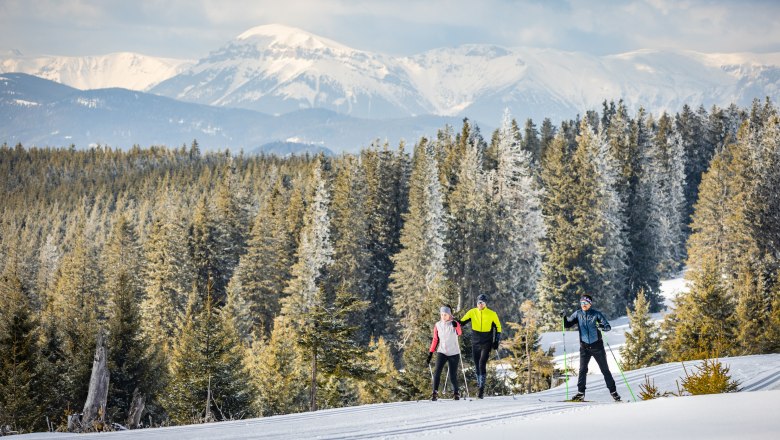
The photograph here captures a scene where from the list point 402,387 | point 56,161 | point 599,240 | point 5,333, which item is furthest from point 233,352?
point 56,161

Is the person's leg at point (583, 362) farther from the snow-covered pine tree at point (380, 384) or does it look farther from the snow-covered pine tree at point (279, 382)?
the snow-covered pine tree at point (279, 382)

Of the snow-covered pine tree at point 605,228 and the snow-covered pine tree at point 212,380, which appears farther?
the snow-covered pine tree at point 605,228

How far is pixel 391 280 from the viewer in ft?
175

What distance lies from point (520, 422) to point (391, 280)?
140 ft

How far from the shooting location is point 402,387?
25.0 metres

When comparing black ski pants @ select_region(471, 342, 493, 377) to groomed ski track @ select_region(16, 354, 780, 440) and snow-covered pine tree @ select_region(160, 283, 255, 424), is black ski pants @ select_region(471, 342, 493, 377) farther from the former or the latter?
snow-covered pine tree @ select_region(160, 283, 255, 424)

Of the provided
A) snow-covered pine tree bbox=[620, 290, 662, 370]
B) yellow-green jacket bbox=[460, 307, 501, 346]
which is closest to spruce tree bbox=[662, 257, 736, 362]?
snow-covered pine tree bbox=[620, 290, 662, 370]

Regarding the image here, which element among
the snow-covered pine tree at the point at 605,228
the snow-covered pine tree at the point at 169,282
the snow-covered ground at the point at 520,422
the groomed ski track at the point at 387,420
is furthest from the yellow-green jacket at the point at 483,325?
the snow-covered pine tree at the point at 169,282

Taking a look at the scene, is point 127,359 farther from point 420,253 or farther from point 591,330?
point 420,253

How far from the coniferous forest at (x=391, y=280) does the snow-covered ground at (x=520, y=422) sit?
584 centimetres

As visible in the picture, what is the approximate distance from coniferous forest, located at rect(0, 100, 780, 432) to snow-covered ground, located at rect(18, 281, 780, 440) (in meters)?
5.84

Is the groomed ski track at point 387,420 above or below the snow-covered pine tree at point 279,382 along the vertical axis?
above

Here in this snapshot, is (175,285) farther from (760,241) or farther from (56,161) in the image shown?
(56,161)

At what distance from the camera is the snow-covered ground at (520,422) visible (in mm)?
9375
